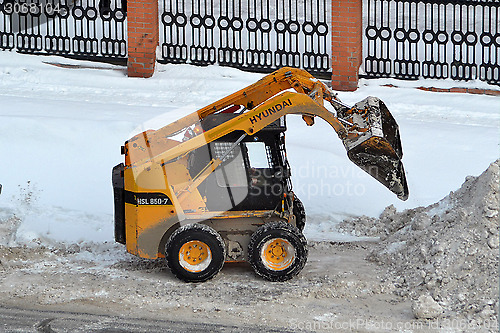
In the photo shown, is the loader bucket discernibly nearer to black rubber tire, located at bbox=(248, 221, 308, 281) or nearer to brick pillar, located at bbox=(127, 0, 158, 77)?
black rubber tire, located at bbox=(248, 221, 308, 281)

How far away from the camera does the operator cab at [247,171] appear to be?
28.1 feet

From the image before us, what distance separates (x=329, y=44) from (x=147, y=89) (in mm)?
4289

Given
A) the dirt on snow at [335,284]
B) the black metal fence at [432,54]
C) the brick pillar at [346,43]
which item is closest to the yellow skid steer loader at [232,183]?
the dirt on snow at [335,284]

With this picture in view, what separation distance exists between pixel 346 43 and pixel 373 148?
7.02 meters

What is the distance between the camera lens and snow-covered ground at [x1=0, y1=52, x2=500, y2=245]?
10633mm

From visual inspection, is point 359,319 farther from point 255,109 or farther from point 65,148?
point 65,148

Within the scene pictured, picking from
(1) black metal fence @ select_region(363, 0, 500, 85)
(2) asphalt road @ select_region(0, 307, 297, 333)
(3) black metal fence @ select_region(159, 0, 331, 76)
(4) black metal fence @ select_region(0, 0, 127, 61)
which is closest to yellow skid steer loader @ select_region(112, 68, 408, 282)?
(2) asphalt road @ select_region(0, 307, 297, 333)

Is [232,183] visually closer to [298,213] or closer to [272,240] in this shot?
[272,240]

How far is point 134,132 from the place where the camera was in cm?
1204

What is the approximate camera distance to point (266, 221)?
8.72 meters

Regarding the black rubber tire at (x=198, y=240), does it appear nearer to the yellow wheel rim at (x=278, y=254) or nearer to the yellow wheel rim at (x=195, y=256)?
the yellow wheel rim at (x=195, y=256)

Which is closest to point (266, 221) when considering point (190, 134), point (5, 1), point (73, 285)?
point (190, 134)

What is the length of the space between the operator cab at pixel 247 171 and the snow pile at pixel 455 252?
5.01 feet

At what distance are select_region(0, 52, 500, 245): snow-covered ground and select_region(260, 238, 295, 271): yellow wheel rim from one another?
67.3 inches
